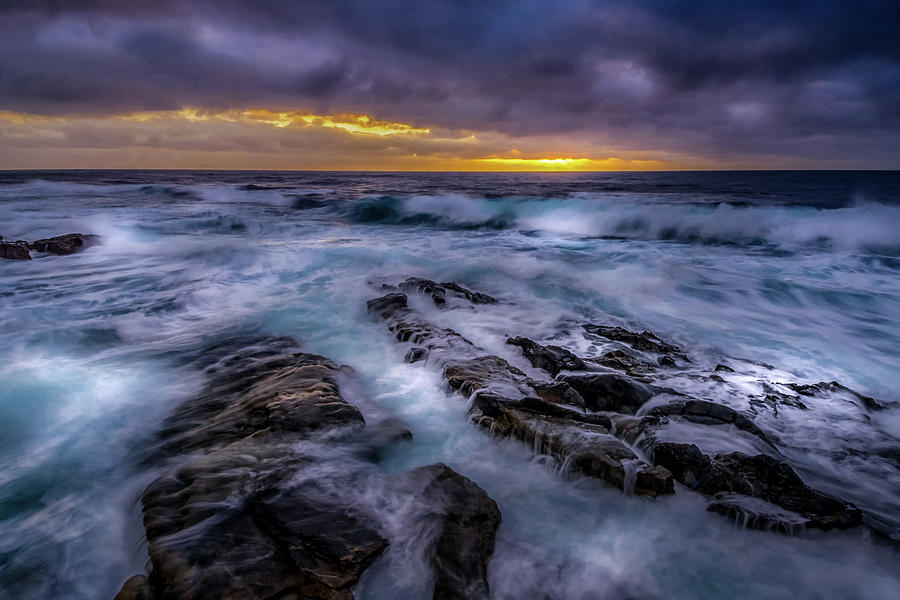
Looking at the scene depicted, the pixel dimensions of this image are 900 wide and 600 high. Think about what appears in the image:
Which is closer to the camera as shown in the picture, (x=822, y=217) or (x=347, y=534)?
(x=347, y=534)

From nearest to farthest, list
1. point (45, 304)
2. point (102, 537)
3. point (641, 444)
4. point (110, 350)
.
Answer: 1. point (102, 537)
2. point (641, 444)
3. point (110, 350)
4. point (45, 304)

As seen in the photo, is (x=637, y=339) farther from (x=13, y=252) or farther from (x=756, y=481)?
(x=13, y=252)

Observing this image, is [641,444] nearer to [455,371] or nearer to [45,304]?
[455,371]

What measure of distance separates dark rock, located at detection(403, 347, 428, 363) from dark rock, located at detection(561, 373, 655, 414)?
77.5 inches

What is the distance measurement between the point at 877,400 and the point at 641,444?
3.55 meters

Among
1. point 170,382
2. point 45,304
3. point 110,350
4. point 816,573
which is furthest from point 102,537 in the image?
point 45,304

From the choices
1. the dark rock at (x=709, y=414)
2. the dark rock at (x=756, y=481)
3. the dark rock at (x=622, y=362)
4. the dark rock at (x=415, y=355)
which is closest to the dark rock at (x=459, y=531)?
the dark rock at (x=756, y=481)

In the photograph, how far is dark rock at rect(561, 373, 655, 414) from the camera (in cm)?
441

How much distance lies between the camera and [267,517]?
264 centimetres

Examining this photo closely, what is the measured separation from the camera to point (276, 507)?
2727 mm

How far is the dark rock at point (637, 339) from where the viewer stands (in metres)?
6.21

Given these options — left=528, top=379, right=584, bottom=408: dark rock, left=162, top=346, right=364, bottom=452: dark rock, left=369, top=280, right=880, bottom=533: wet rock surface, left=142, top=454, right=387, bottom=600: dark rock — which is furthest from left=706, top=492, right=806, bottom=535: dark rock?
left=162, top=346, right=364, bottom=452: dark rock

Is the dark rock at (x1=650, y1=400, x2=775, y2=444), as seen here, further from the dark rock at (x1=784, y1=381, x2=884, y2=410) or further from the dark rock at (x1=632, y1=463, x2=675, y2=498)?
the dark rock at (x1=784, y1=381, x2=884, y2=410)

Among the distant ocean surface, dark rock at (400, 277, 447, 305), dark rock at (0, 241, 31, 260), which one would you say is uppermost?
dark rock at (0, 241, 31, 260)
